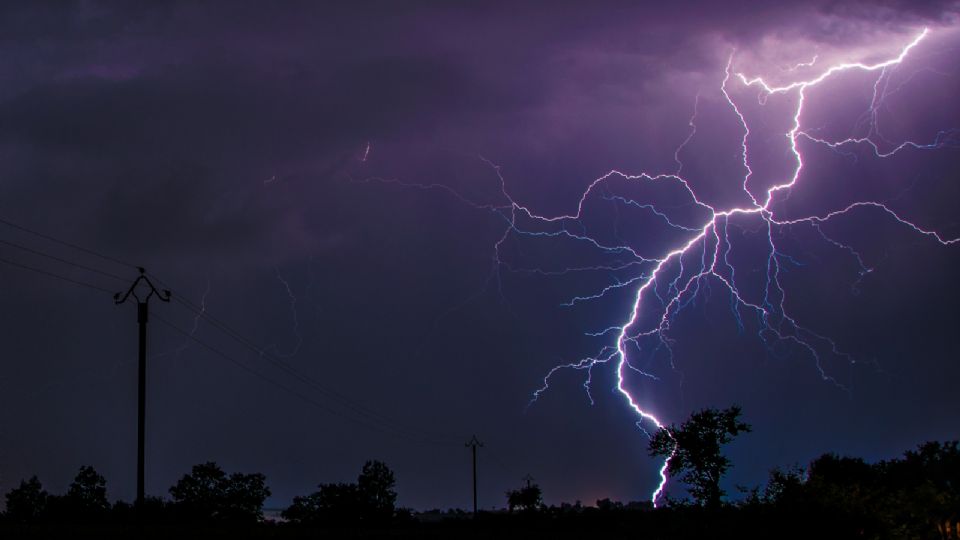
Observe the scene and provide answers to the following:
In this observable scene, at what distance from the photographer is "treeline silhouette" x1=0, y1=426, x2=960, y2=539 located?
63.9 feet

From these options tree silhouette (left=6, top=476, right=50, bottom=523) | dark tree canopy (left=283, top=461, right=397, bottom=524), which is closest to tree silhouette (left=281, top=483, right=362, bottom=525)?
dark tree canopy (left=283, top=461, right=397, bottom=524)

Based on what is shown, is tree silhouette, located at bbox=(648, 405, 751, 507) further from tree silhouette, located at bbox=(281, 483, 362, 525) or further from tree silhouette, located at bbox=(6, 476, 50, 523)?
tree silhouette, located at bbox=(6, 476, 50, 523)

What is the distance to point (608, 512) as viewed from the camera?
53.2 metres

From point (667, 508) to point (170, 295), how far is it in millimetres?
18968

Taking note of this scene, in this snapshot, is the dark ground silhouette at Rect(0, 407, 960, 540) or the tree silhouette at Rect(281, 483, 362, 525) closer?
the dark ground silhouette at Rect(0, 407, 960, 540)

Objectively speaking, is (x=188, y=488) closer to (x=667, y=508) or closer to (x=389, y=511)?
(x=389, y=511)

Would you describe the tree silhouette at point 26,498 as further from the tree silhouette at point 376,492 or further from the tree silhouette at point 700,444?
the tree silhouette at point 700,444

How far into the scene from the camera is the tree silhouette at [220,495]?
54.3m

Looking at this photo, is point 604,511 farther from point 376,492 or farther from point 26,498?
point 26,498

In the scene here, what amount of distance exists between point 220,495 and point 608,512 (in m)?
23.5

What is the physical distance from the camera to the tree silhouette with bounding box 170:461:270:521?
54.3 meters

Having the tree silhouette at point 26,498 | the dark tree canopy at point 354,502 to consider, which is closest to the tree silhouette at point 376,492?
the dark tree canopy at point 354,502

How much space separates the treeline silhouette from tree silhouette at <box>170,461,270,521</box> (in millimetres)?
62

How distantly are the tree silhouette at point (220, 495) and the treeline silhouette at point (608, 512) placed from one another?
6cm
